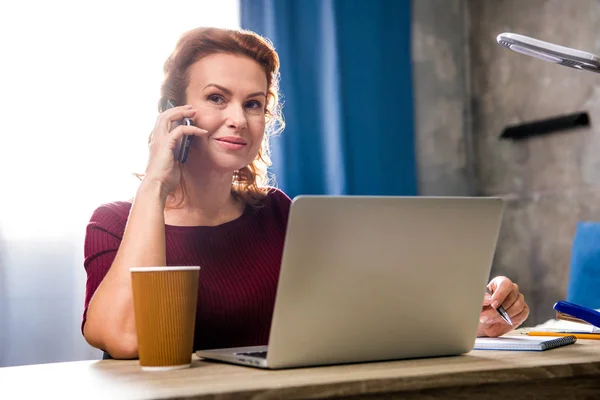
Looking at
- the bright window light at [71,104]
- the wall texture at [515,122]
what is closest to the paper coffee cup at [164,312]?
the bright window light at [71,104]

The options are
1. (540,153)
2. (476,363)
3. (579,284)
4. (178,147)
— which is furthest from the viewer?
(540,153)

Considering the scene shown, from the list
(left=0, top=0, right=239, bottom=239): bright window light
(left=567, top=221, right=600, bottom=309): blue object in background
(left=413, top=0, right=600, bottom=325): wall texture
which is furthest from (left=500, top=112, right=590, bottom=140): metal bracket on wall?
(left=0, top=0, right=239, bottom=239): bright window light

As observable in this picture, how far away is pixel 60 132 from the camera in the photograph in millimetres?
2742

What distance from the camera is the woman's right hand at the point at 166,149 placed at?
135cm

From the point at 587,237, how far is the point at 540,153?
72 cm

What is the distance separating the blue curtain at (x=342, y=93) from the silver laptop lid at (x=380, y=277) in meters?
2.19

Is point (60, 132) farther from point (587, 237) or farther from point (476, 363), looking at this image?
point (476, 363)

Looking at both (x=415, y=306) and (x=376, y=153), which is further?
(x=376, y=153)

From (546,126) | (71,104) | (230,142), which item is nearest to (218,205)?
(230,142)

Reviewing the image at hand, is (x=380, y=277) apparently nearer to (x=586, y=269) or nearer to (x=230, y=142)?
(x=230, y=142)

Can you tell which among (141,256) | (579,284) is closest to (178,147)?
(141,256)

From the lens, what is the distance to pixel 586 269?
261 centimetres

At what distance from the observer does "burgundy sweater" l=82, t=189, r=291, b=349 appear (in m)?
1.47

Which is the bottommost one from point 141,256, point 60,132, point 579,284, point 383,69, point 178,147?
A: point 579,284
